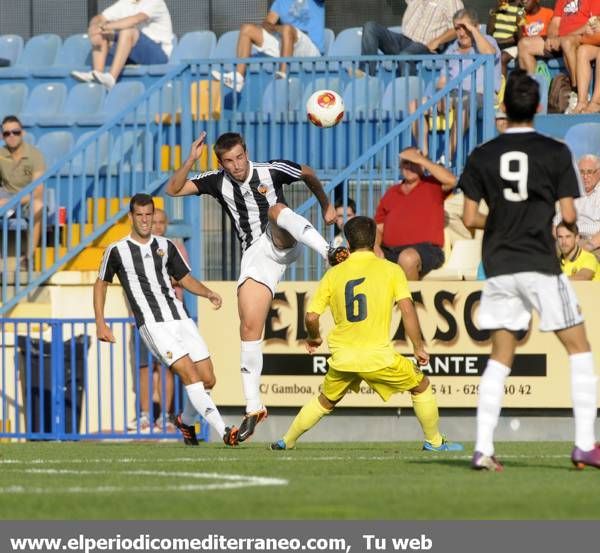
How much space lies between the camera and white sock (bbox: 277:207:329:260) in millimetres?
10883

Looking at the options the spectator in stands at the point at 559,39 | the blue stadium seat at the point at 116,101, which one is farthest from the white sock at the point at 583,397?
the blue stadium seat at the point at 116,101

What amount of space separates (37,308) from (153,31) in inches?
173

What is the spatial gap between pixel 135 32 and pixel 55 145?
187 centimetres

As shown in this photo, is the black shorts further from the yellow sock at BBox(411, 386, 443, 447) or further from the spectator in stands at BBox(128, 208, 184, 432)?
the yellow sock at BBox(411, 386, 443, 447)

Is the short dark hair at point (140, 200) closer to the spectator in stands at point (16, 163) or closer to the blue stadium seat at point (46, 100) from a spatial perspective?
the spectator in stands at point (16, 163)

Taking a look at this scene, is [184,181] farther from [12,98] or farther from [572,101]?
[12,98]

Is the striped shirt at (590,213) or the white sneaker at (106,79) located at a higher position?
the white sneaker at (106,79)

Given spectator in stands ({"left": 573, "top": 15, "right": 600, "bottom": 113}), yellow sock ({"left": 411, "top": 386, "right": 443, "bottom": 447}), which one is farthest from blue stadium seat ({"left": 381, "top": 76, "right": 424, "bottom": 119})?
yellow sock ({"left": 411, "top": 386, "right": 443, "bottom": 447})

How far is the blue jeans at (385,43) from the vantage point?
57.6ft

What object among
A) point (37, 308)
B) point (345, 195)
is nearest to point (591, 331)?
point (345, 195)

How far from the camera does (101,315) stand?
41.1ft

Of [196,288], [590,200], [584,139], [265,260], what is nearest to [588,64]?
[584,139]

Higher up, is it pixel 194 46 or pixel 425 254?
pixel 194 46

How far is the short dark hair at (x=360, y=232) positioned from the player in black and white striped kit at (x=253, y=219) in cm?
78
